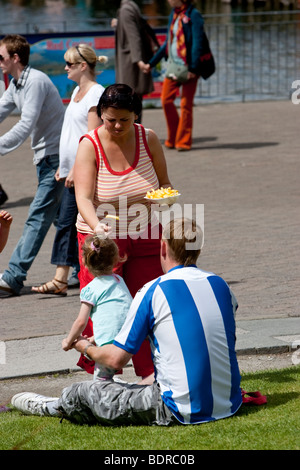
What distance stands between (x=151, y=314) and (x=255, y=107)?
1309cm

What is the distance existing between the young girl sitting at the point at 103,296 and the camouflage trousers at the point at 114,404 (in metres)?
0.21

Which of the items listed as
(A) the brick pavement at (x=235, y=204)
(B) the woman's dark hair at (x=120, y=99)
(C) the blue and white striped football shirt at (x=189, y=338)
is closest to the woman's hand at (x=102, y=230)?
(C) the blue and white striped football shirt at (x=189, y=338)

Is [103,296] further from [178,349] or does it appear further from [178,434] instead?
[178,434]

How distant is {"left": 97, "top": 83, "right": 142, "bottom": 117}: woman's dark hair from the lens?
504cm

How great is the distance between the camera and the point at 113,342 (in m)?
4.55

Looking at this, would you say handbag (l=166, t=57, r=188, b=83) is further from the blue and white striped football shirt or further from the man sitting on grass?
the blue and white striped football shirt

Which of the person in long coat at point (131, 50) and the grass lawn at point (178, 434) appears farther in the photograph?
the person in long coat at point (131, 50)

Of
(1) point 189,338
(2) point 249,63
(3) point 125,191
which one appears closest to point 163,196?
(3) point 125,191

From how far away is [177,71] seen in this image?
12.6 m

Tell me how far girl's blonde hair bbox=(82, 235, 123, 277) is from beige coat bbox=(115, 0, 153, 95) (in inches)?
306

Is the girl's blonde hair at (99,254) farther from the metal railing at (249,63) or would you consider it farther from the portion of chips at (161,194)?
the metal railing at (249,63)

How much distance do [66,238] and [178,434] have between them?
3363 mm

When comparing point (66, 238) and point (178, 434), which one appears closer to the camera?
point (178, 434)

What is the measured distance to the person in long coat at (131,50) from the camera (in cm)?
1238
